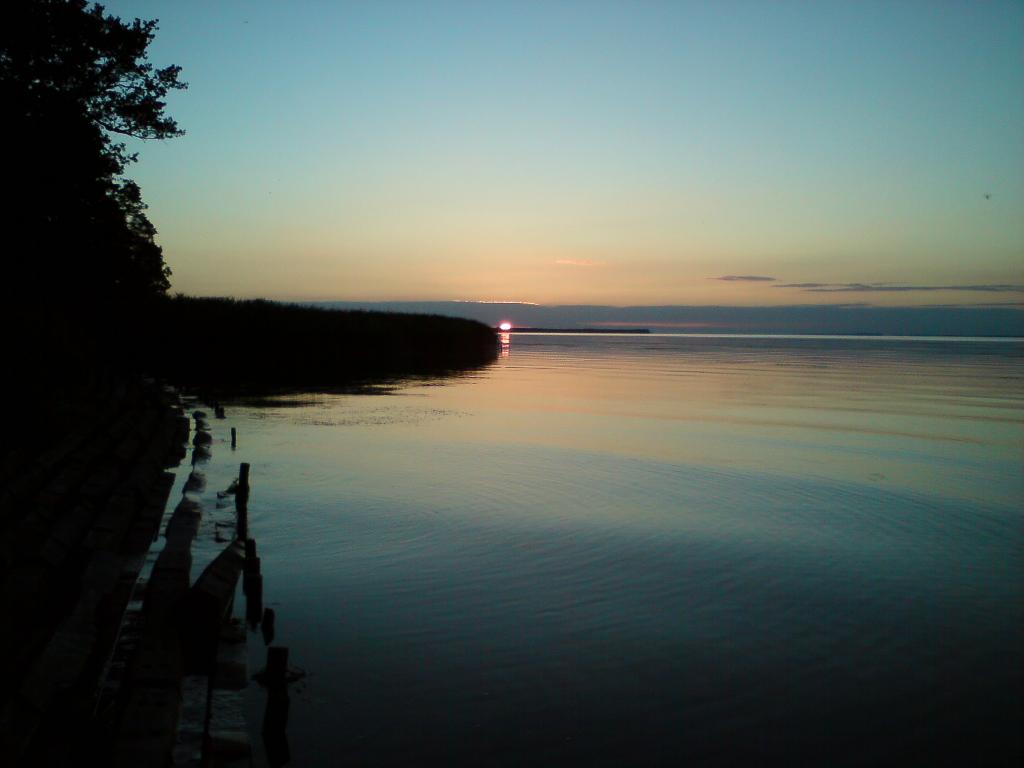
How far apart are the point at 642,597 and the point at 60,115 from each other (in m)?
18.9

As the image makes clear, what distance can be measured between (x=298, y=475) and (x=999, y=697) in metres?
13.1

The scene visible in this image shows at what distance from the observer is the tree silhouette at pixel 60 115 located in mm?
19938

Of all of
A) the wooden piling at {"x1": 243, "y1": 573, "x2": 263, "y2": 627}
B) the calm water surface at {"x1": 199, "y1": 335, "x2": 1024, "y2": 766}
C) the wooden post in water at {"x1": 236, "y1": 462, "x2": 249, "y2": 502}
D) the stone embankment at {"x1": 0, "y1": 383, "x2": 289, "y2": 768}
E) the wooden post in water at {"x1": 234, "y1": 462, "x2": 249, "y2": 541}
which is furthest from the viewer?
the wooden post in water at {"x1": 236, "y1": 462, "x2": 249, "y2": 502}

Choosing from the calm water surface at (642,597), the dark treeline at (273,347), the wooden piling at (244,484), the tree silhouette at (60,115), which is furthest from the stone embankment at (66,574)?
the dark treeline at (273,347)

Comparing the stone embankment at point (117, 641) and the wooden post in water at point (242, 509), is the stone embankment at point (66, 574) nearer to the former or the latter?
the stone embankment at point (117, 641)

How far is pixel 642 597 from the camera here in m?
10.1

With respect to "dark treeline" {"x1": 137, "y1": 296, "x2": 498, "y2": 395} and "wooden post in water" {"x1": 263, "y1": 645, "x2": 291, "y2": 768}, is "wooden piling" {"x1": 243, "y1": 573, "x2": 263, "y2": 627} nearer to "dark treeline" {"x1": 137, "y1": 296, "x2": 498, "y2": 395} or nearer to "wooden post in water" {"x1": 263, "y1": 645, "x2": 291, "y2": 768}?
"wooden post in water" {"x1": 263, "y1": 645, "x2": 291, "y2": 768}

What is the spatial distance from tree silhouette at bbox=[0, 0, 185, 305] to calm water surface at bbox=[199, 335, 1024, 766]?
8.85 m

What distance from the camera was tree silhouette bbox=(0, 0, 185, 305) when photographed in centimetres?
1994

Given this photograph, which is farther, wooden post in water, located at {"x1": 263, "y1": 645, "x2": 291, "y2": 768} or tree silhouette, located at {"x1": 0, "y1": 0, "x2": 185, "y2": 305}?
tree silhouette, located at {"x1": 0, "y1": 0, "x2": 185, "y2": 305}

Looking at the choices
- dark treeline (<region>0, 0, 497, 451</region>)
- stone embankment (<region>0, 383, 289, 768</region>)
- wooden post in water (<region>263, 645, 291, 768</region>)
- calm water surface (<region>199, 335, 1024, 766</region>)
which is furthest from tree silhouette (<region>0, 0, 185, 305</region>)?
wooden post in water (<region>263, 645, 291, 768</region>)

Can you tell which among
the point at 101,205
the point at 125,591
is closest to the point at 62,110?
the point at 101,205

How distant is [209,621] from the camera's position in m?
6.25

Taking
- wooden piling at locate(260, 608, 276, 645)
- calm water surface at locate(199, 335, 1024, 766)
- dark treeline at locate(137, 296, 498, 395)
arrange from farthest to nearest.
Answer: dark treeline at locate(137, 296, 498, 395) < wooden piling at locate(260, 608, 276, 645) < calm water surface at locate(199, 335, 1024, 766)
